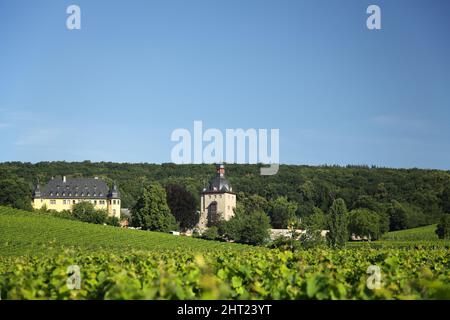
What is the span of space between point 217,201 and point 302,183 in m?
37.1

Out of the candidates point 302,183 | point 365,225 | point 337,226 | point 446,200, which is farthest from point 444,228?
point 302,183

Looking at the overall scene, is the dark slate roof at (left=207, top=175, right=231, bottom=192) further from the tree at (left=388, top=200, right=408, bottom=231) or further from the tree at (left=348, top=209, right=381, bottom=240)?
the tree at (left=348, top=209, right=381, bottom=240)

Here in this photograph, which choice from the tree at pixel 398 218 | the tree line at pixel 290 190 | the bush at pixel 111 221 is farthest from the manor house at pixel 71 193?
the tree at pixel 398 218

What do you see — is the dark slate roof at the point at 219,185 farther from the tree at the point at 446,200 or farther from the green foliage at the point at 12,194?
the tree at the point at 446,200

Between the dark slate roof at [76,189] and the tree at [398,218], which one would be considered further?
the dark slate roof at [76,189]

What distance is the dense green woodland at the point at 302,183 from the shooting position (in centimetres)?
10800

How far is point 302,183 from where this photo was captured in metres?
150

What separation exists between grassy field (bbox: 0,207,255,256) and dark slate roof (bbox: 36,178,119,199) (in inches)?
2119

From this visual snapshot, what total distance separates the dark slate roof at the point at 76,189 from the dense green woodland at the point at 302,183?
4178 millimetres

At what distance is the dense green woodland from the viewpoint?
108 m

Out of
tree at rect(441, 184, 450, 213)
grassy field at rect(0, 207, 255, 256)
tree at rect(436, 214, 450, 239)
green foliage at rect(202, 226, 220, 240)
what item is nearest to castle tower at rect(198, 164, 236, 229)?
green foliage at rect(202, 226, 220, 240)

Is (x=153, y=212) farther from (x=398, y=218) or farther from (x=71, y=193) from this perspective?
(x=71, y=193)
